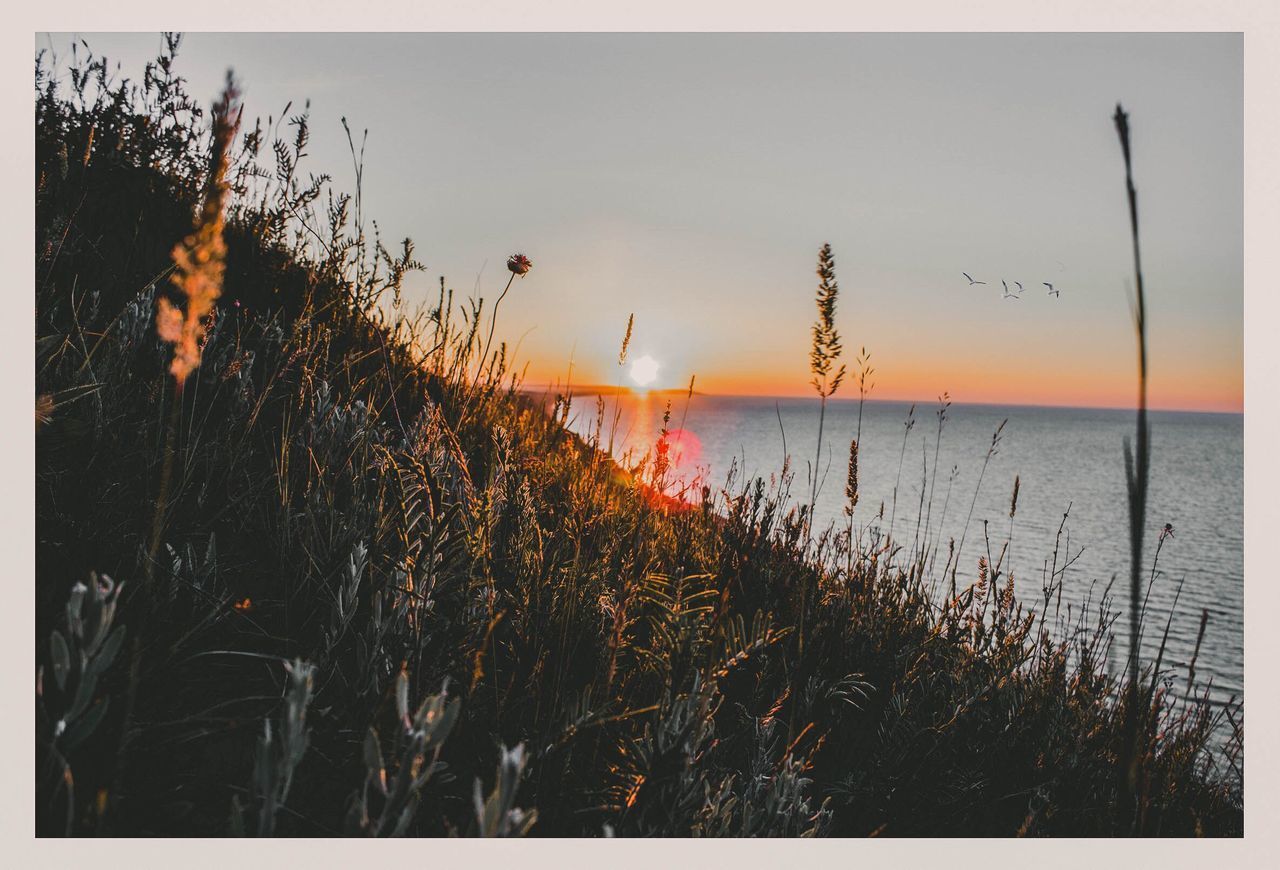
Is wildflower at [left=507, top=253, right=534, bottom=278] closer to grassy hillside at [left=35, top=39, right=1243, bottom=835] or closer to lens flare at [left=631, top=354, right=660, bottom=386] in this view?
grassy hillside at [left=35, top=39, right=1243, bottom=835]

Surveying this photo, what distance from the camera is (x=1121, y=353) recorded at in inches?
88.8

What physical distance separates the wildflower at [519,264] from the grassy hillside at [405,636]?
0.19 meters

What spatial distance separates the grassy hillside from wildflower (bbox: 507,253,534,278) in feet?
0.61

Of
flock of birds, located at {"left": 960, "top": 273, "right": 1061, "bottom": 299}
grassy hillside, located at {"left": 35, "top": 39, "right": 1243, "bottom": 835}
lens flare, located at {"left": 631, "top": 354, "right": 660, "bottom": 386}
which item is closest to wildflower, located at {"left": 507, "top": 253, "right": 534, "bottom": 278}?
grassy hillside, located at {"left": 35, "top": 39, "right": 1243, "bottom": 835}

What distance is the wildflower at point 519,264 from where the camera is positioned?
235 cm

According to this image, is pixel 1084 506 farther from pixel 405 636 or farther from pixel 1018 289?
pixel 405 636

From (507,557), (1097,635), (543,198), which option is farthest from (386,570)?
(1097,635)

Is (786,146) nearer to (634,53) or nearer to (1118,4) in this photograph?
(634,53)

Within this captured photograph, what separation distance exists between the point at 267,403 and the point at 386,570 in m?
0.91

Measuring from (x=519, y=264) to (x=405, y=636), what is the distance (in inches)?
53.8

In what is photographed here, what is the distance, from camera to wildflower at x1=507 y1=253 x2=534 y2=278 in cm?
235

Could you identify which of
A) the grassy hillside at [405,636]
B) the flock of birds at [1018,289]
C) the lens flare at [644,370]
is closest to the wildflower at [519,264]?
the grassy hillside at [405,636]

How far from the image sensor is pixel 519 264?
2.37 m

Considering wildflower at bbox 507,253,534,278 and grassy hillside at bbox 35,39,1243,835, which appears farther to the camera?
wildflower at bbox 507,253,534,278
